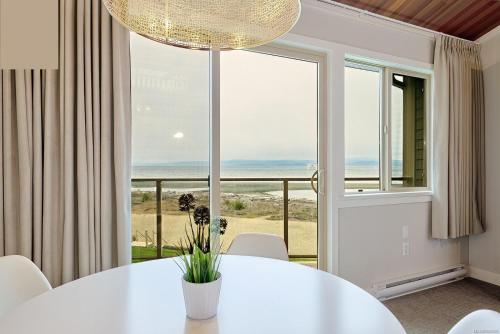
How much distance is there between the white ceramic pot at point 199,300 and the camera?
95 centimetres

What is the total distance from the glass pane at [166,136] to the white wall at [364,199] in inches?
35.2

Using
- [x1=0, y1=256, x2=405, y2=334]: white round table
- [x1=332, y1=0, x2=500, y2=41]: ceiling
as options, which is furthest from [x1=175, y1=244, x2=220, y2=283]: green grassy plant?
[x1=332, y1=0, x2=500, y2=41]: ceiling

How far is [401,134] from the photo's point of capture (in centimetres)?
322

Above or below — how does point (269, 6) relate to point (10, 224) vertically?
above

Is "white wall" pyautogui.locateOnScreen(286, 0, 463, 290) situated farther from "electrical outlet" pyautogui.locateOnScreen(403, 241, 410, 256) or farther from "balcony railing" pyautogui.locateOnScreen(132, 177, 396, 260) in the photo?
"balcony railing" pyautogui.locateOnScreen(132, 177, 396, 260)

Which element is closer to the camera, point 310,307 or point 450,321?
point 310,307

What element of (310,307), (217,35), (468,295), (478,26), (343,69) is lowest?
(468,295)

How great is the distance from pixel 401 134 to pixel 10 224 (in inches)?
129

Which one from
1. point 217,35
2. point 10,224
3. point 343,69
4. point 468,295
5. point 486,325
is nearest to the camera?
point 486,325

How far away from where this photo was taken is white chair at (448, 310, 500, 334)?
85 centimetres

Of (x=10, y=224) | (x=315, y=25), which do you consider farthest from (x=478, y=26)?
(x=10, y=224)

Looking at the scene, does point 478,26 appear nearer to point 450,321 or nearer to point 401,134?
point 401,134

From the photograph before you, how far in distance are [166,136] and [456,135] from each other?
9.21 feet

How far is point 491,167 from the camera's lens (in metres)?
3.29
